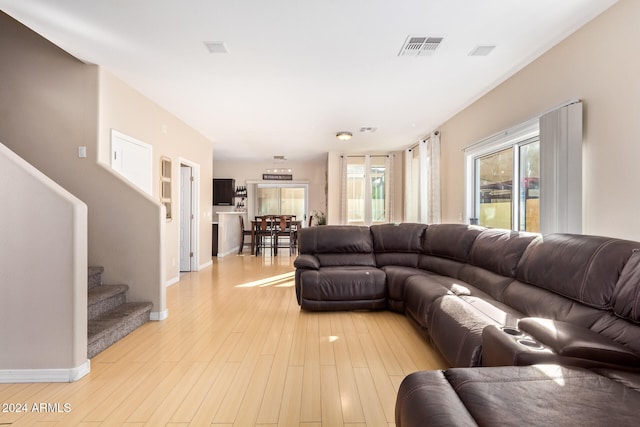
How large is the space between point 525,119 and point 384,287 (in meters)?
2.30

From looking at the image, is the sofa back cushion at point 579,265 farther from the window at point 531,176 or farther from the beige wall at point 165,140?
the beige wall at point 165,140

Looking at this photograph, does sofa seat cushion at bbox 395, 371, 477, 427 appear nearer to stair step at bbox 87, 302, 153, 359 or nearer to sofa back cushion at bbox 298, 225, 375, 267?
stair step at bbox 87, 302, 153, 359

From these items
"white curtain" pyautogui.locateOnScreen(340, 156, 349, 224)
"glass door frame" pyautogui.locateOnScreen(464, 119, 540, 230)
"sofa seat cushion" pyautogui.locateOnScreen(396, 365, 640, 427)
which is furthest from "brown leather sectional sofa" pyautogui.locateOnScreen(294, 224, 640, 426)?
"white curtain" pyautogui.locateOnScreen(340, 156, 349, 224)

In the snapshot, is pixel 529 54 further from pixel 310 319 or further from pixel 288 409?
pixel 288 409

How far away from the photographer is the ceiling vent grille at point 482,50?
2998mm

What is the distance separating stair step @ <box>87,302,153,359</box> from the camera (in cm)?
265

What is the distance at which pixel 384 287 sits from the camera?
3744 mm

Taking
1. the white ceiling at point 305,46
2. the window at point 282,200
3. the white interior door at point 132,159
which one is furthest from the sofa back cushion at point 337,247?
the window at point 282,200

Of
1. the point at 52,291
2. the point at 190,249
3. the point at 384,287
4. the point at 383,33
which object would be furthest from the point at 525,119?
the point at 190,249

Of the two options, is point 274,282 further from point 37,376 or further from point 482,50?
point 482,50

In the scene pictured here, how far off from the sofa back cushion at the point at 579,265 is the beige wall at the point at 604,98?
47 centimetres

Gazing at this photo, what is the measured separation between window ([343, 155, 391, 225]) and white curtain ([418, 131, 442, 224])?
1748 millimetres

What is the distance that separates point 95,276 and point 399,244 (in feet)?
11.5

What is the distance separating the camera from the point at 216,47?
2.96 m
